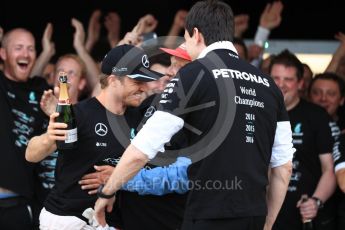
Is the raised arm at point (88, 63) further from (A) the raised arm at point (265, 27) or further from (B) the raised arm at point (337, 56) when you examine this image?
(B) the raised arm at point (337, 56)

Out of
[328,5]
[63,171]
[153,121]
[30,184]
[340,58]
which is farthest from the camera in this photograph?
[328,5]

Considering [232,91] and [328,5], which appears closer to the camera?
[232,91]

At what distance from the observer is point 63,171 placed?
4.25m

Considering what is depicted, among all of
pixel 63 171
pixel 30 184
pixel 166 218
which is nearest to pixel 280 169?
pixel 166 218

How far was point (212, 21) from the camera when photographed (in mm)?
3635

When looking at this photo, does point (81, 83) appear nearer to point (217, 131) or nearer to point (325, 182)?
point (325, 182)

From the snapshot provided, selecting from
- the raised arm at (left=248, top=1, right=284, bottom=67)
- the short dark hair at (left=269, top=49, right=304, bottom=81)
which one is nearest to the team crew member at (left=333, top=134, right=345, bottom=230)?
the short dark hair at (left=269, top=49, right=304, bottom=81)

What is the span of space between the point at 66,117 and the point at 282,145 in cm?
122

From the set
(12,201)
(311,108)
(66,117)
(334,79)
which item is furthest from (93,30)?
(66,117)

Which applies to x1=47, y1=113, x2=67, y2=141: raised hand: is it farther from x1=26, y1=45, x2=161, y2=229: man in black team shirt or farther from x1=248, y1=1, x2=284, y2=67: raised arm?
x1=248, y1=1, x2=284, y2=67: raised arm

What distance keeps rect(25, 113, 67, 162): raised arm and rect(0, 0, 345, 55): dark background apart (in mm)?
4566

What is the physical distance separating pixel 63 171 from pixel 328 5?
4.95 meters

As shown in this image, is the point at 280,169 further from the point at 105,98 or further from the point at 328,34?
the point at 328,34

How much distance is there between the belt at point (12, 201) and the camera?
5.40 m
